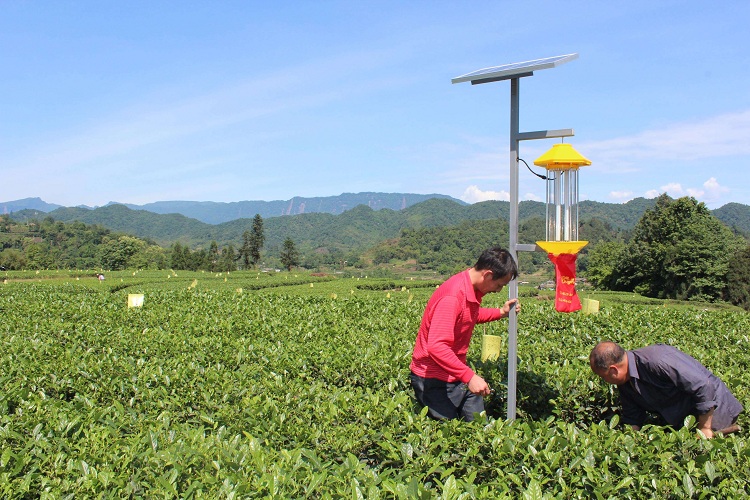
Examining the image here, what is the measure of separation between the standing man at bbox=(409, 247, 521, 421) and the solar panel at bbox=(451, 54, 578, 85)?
1.14 meters

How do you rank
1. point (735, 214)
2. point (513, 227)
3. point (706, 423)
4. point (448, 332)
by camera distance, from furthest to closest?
point (735, 214) → point (513, 227) → point (448, 332) → point (706, 423)

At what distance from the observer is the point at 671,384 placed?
3.20 meters

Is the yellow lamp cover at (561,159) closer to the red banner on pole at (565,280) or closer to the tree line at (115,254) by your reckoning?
the red banner on pole at (565,280)

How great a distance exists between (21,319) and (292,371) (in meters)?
5.05

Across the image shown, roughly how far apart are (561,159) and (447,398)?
1656mm

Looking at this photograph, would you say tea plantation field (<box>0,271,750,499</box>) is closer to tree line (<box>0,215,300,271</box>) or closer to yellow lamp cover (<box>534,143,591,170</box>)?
yellow lamp cover (<box>534,143,591,170</box>)

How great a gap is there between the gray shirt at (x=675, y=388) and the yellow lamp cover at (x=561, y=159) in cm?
121

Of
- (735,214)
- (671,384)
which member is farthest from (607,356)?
(735,214)

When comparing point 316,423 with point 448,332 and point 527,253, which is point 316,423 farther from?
point 527,253

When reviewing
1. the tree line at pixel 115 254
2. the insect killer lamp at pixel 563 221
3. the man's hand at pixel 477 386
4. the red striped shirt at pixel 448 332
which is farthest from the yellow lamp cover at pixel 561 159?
the tree line at pixel 115 254

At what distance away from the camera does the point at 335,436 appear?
3209mm


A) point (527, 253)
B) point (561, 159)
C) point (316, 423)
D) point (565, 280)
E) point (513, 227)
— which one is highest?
point (561, 159)

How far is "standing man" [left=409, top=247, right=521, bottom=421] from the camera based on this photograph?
10.7 ft

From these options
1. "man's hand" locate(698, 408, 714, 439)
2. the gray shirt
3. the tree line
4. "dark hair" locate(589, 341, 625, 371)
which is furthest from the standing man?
the tree line
